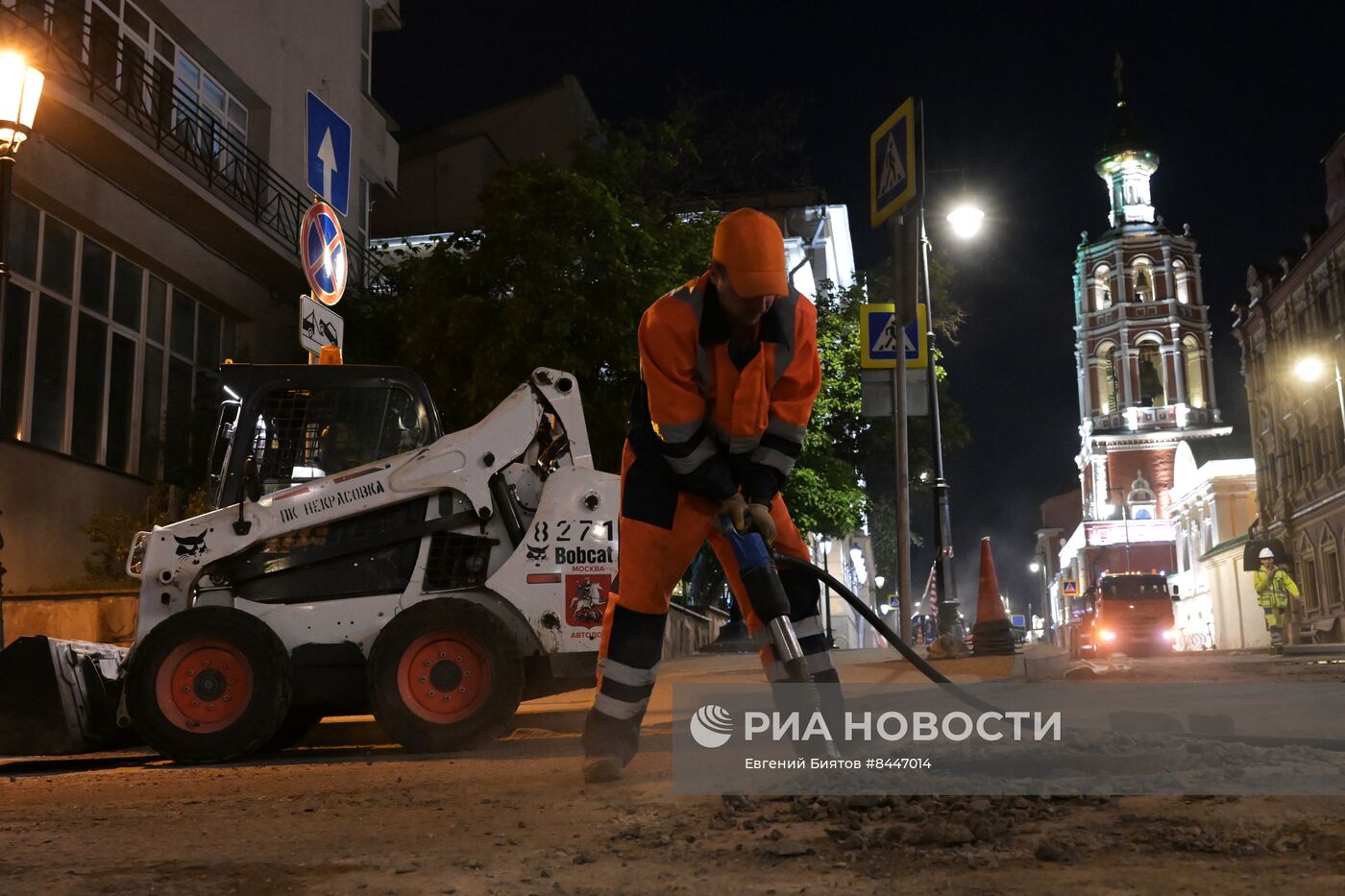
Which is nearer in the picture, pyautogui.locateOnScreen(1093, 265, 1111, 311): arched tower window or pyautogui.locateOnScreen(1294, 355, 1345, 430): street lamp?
pyautogui.locateOnScreen(1294, 355, 1345, 430): street lamp

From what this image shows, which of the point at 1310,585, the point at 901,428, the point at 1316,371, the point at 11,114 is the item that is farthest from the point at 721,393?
the point at 1310,585

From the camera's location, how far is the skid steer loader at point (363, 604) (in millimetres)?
7535

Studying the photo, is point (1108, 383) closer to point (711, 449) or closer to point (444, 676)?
point (444, 676)

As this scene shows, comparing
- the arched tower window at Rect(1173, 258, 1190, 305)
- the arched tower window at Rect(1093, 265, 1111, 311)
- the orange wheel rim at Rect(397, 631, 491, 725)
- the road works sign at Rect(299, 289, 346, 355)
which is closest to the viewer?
the orange wheel rim at Rect(397, 631, 491, 725)

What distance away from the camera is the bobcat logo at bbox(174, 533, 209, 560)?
313 inches

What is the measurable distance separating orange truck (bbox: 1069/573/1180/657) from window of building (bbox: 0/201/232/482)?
63.1ft

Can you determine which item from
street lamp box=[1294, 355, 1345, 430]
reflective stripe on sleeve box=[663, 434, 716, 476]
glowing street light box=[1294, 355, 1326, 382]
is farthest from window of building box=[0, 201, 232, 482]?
glowing street light box=[1294, 355, 1326, 382]

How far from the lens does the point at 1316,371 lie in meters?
46.2

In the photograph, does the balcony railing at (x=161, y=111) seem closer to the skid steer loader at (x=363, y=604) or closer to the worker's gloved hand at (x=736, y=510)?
the skid steer loader at (x=363, y=604)

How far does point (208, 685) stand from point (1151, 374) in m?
87.8

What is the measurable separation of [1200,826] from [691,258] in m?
18.8

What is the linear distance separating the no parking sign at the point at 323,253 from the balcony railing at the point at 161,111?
143 inches

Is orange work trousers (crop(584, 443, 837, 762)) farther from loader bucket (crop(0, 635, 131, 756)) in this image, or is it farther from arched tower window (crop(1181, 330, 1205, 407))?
arched tower window (crop(1181, 330, 1205, 407))

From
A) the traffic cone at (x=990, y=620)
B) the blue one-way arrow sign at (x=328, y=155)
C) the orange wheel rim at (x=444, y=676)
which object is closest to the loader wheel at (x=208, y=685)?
the orange wheel rim at (x=444, y=676)
